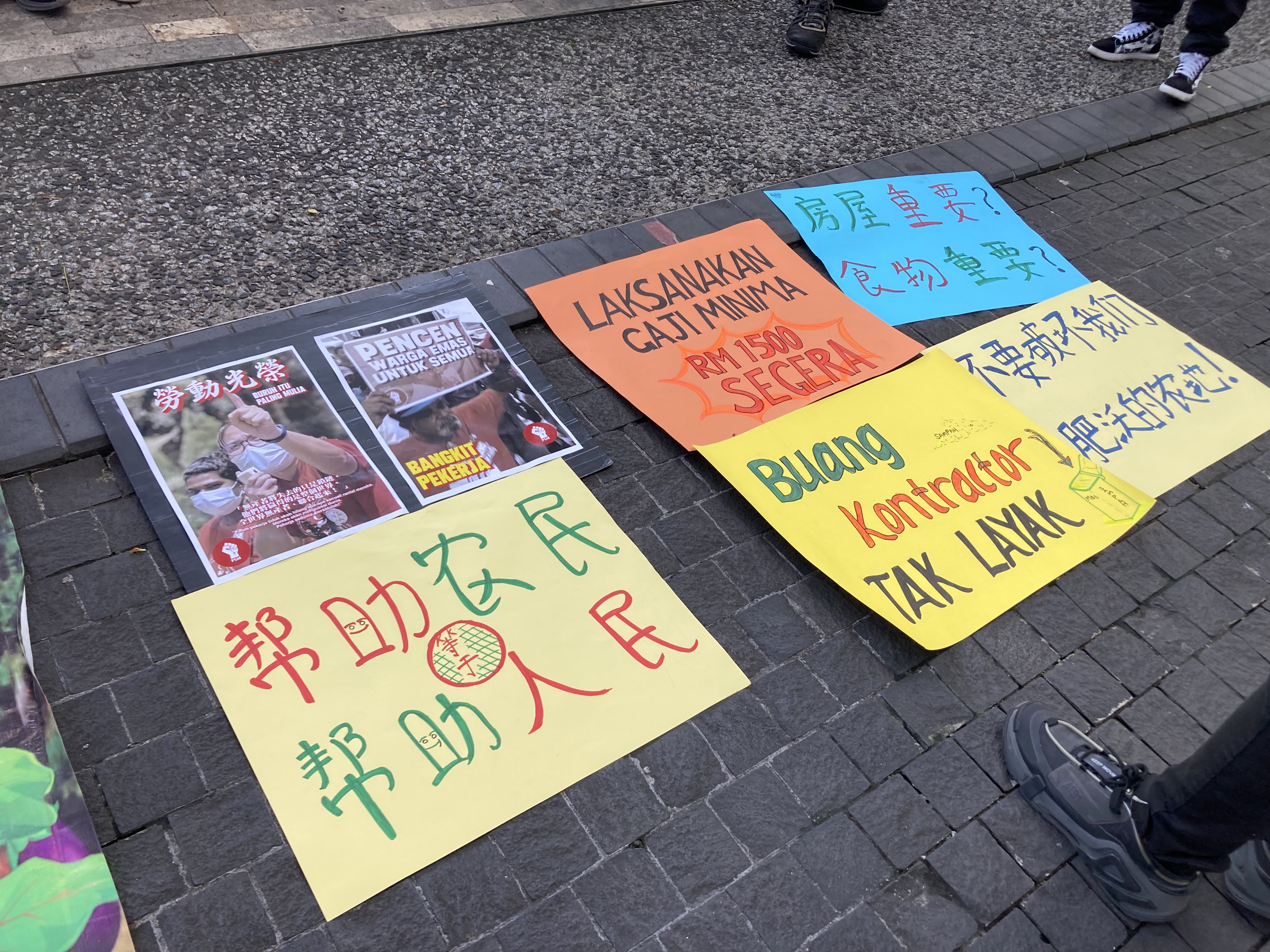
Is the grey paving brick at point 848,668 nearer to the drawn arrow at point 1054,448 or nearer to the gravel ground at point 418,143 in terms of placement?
the drawn arrow at point 1054,448

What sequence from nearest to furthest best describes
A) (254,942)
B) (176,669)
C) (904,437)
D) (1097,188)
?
(254,942), (176,669), (904,437), (1097,188)

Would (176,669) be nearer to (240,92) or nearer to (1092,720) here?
(1092,720)

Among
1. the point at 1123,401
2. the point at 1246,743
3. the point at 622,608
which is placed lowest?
the point at 1246,743

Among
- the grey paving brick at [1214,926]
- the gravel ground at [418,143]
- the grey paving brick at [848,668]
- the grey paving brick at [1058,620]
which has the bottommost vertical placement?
the grey paving brick at [1214,926]

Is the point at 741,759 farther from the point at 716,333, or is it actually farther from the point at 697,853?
the point at 716,333

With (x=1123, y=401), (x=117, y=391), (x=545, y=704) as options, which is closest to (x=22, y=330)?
(x=117, y=391)

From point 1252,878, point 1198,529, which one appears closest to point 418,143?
point 1198,529

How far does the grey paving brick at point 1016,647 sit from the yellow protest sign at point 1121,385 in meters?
0.58

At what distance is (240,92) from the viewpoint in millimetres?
2877

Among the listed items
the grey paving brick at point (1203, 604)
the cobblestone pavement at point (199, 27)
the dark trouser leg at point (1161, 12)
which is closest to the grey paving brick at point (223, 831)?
the grey paving brick at point (1203, 604)

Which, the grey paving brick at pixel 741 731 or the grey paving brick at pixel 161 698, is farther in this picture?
the grey paving brick at pixel 741 731

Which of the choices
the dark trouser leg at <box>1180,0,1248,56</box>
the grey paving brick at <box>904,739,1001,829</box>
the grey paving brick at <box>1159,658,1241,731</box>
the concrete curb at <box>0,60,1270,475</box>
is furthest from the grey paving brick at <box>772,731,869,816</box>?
the dark trouser leg at <box>1180,0,1248,56</box>

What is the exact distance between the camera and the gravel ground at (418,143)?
2.22 m

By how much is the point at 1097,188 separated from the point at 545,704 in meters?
2.95
